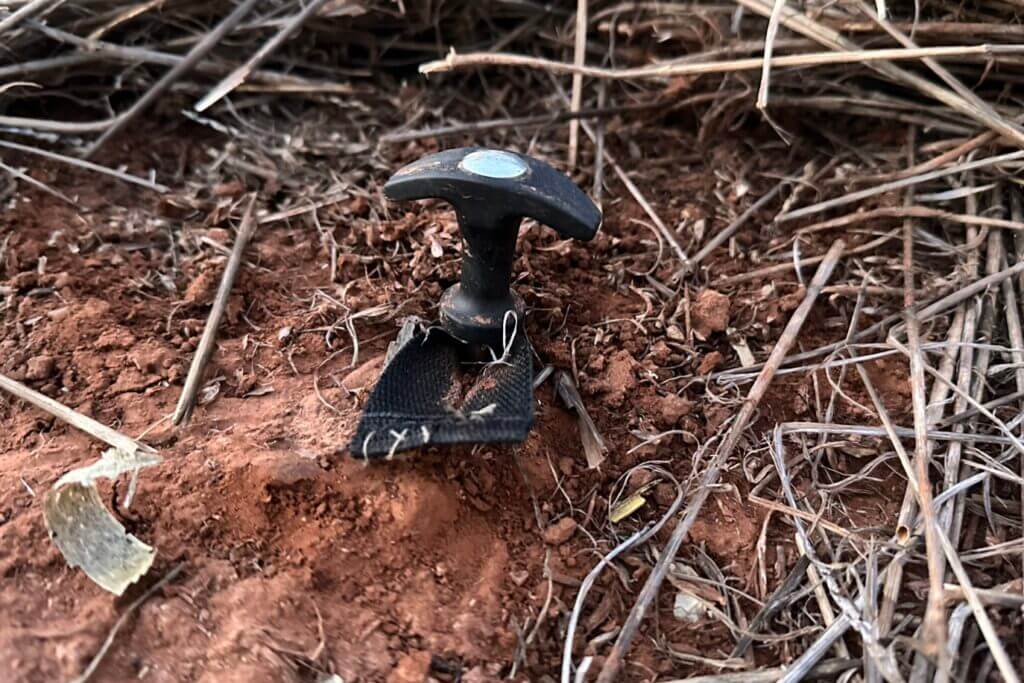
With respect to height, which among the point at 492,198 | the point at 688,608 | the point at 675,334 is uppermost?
the point at 492,198

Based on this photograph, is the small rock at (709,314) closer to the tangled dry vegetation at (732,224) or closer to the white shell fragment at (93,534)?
the tangled dry vegetation at (732,224)

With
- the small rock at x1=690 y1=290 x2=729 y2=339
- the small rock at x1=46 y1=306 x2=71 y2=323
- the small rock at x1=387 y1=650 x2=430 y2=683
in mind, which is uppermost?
the small rock at x1=46 y1=306 x2=71 y2=323

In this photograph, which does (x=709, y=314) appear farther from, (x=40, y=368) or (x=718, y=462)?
(x=40, y=368)

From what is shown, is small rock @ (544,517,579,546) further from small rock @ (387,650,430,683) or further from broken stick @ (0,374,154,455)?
broken stick @ (0,374,154,455)

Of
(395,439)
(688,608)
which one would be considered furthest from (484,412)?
(688,608)

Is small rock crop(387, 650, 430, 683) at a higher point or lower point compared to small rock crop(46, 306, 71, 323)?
lower

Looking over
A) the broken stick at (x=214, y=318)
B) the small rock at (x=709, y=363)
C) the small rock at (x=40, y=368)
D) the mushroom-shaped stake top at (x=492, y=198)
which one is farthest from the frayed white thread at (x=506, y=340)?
the small rock at (x=40, y=368)

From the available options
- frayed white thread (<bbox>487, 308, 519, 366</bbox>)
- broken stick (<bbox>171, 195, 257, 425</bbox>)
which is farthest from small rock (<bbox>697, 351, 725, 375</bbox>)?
broken stick (<bbox>171, 195, 257, 425</bbox>)
